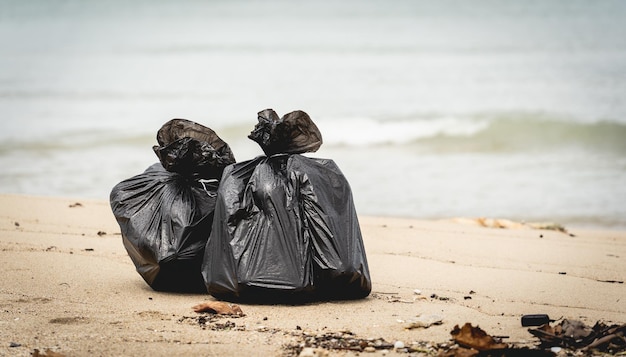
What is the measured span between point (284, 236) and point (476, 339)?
1.14m

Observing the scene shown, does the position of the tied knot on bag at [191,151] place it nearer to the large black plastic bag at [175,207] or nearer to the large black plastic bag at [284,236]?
the large black plastic bag at [175,207]

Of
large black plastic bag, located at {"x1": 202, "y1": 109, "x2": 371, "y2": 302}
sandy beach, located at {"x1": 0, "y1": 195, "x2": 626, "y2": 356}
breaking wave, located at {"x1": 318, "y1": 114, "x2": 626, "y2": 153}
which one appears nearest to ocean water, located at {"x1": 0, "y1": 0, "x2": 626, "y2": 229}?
breaking wave, located at {"x1": 318, "y1": 114, "x2": 626, "y2": 153}

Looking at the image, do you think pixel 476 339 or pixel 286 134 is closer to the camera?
pixel 476 339

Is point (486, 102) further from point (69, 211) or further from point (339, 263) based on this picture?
point (339, 263)

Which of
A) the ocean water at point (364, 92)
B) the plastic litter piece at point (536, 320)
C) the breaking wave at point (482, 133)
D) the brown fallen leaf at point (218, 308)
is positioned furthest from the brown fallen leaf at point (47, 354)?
the breaking wave at point (482, 133)

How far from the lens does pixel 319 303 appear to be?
13.6 feet

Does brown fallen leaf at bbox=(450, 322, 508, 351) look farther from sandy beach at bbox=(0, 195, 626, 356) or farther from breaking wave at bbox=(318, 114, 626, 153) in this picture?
breaking wave at bbox=(318, 114, 626, 153)

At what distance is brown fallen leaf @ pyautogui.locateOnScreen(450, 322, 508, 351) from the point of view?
3.20 meters

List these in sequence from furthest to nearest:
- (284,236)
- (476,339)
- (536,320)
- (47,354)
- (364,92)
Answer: (364,92), (284,236), (536,320), (476,339), (47,354)

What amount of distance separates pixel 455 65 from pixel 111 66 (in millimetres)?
7895

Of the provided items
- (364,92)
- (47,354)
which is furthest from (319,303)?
(364,92)

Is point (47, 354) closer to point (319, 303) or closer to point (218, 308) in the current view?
point (218, 308)

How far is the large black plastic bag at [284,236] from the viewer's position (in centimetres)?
405

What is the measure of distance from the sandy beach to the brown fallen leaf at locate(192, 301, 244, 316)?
5 cm
